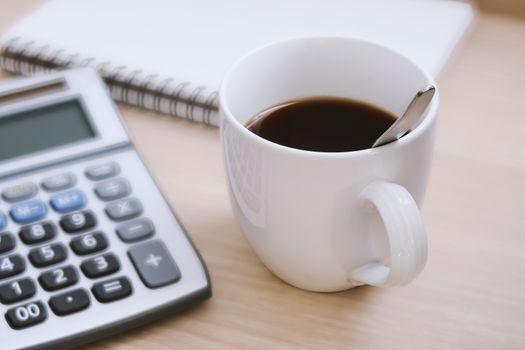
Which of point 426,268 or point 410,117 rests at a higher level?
point 410,117

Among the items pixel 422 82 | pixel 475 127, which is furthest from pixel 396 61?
pixel 475 127

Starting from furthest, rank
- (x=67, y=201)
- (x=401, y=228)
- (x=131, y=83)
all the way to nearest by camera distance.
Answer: (x=131, y=83) < (x=67, y=201) < (x=401, y=228)

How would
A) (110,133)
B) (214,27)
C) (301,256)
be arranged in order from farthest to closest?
1. (214,27)
2. (110,133)
3. (301,256)

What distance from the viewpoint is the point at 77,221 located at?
0.42 m

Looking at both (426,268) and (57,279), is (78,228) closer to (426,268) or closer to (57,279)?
(57,279)

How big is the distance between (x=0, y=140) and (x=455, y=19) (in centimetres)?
35

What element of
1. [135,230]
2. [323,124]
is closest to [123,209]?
[135,230]

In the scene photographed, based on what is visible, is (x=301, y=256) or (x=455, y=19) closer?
(x=301, y=256)

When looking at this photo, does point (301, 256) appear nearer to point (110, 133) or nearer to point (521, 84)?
point (110, 133)

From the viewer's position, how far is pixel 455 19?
59 cm

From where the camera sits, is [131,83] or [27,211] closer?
[27,211]

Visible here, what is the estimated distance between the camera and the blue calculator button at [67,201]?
430 mm

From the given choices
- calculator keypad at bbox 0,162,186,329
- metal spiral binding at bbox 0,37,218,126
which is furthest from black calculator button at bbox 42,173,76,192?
metal spiral binding at bbox 0,37,218,126

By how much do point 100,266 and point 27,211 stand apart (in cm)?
6
